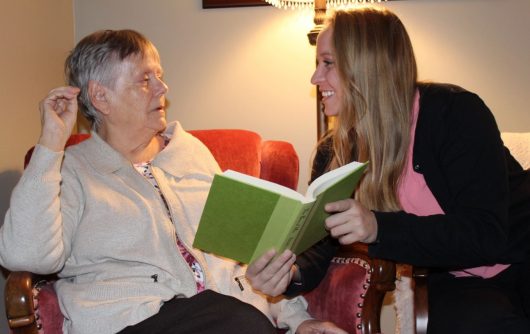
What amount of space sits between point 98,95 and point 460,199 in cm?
104

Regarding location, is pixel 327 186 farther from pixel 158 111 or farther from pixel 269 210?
pixel 158 111

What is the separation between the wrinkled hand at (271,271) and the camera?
1.38 m

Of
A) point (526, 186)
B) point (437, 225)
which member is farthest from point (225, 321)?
point (526, 186)

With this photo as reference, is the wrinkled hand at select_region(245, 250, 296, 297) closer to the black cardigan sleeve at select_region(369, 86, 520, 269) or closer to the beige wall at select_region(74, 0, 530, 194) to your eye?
the black cardigan sleeve at select_region(369, 86, 520, 269)

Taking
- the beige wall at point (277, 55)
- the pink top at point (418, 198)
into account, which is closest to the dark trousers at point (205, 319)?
the pink top at point (418, 198)

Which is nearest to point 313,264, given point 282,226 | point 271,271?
point 271,271

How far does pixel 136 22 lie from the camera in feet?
8.80

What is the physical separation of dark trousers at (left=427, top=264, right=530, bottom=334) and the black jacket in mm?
52

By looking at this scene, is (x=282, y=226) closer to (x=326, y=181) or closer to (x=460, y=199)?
(x=326, y=181)

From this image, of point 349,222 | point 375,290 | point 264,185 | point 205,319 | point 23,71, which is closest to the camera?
point 264,185

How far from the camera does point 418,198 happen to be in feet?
5.18

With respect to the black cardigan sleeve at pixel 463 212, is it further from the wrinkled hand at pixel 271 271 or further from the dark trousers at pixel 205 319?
the dark trousers at pixel 205 319

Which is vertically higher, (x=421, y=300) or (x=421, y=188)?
(x=421, y=188)

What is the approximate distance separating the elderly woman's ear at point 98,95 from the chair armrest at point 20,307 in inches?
22.9
